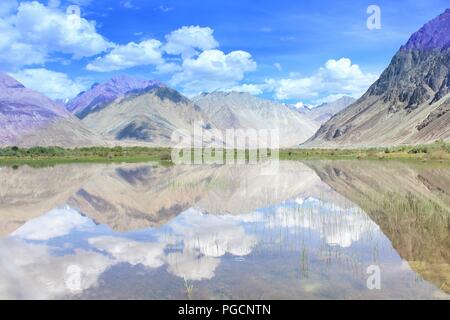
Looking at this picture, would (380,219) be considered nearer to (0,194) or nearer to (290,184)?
(290,184)

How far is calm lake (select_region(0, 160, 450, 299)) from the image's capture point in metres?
12.7

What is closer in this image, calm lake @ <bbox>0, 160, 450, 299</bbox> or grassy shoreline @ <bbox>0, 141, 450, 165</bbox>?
calm lake @ <bbox>0, 160, 450, 299</bbox>

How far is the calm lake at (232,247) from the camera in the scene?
12719mm

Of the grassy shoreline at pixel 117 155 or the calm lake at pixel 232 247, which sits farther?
the grassy shoreline at pixel 117 155

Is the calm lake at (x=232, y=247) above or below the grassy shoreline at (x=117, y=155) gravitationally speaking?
below

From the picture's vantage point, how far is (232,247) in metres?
17.5

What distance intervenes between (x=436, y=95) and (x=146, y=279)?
19403cm

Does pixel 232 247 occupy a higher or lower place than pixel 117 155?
lower

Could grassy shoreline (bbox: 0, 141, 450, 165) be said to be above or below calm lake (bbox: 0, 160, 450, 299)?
above

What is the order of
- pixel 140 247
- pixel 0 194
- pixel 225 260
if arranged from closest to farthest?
1. pixel 225 260
2. pixel 140 247
3. pixel 0 194

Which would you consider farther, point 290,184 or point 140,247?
point 290,184

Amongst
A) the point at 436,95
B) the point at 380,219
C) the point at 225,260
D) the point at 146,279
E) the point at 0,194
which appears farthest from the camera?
the point at 436,95

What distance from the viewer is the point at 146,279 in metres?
13.5
